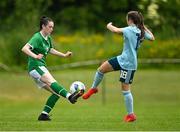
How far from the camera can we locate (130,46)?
574 inches

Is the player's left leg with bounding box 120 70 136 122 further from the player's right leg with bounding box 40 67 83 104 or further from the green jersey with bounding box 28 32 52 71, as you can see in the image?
the green jersey with bounding box 28 32 52 71

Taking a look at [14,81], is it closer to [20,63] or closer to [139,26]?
[20,63]

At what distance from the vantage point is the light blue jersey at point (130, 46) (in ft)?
47.6

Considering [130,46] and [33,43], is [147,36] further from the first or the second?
[33,43]

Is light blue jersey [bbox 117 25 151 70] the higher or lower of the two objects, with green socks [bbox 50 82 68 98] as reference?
higher

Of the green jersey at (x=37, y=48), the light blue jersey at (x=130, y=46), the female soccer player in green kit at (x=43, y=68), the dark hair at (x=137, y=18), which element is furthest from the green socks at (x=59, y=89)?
the dark hair at (x=137, y=18)

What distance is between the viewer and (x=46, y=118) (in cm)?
1481

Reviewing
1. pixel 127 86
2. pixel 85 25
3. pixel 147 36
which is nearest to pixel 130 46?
pixel 147 36

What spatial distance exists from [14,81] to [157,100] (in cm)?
467

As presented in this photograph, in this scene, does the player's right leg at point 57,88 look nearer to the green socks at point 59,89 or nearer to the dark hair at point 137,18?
the green socks at point 59,89

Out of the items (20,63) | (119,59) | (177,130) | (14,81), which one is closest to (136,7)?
(20,63)

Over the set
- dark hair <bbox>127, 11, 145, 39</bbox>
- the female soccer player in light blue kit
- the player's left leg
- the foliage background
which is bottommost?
the foliage background

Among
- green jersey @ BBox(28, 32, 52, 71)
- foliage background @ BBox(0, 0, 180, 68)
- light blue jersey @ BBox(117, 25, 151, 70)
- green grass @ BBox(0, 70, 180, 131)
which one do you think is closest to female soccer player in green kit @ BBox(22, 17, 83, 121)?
green jersey @ BBox(28, 32, 52, 71)

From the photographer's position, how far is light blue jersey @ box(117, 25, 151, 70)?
14508 millimetres
